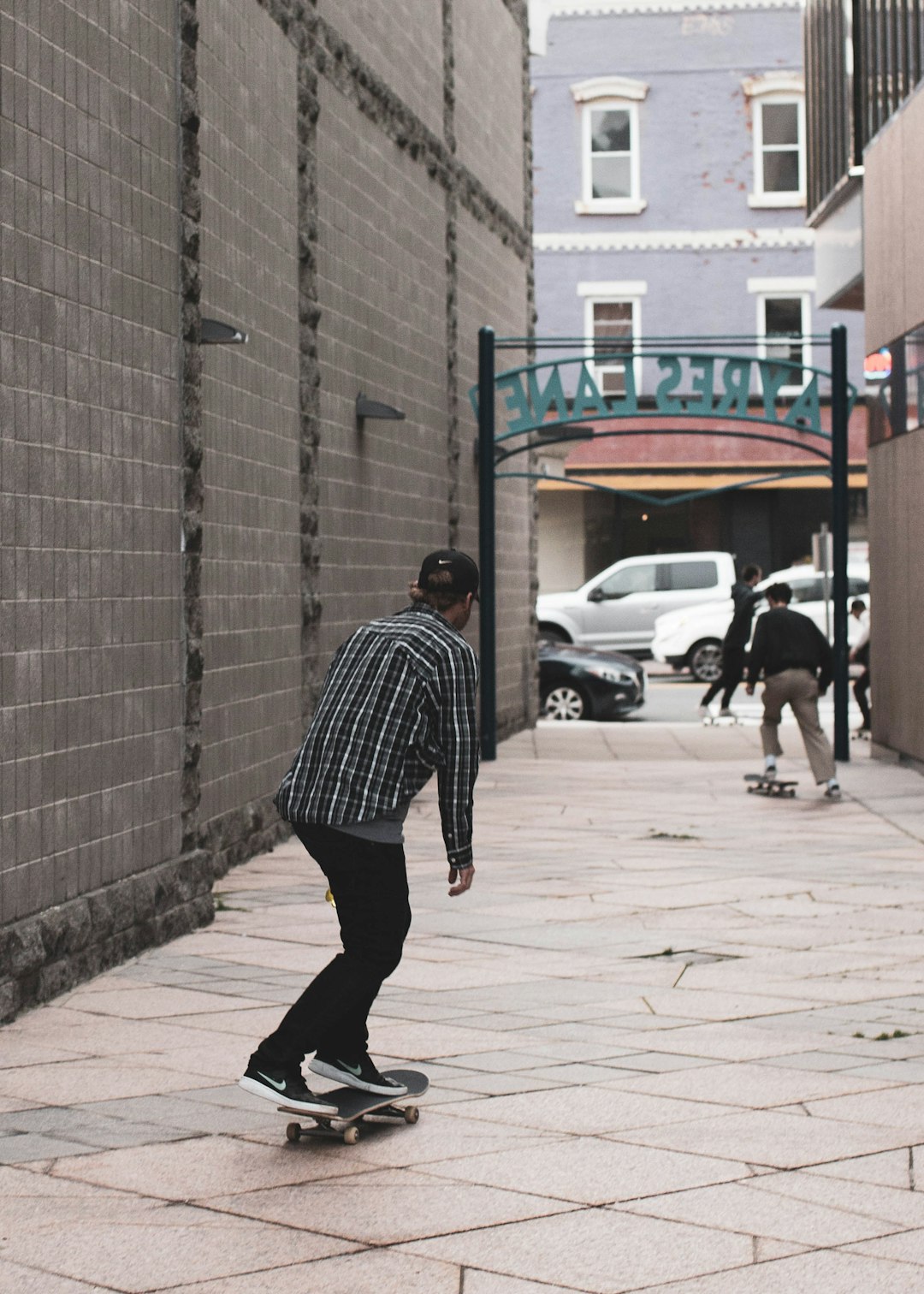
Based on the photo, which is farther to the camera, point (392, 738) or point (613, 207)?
point (613, 207)

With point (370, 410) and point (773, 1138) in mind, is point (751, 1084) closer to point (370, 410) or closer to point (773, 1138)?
point (773, 1138)

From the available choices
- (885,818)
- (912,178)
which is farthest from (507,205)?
(885,818)

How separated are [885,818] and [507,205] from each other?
996 cm

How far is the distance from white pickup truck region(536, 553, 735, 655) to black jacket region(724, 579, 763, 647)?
9.14 m

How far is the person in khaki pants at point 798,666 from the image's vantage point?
45.9ft

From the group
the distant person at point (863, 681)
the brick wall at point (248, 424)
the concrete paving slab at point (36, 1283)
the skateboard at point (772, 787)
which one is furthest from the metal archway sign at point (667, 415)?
the concrete paving slab at point (36, 1283)

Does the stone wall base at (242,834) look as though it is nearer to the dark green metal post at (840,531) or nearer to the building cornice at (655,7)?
the dark green metal post at (840,531)

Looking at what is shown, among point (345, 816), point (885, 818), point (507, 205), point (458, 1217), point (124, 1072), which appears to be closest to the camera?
point (458, 1217)

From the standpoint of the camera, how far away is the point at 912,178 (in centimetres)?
1537

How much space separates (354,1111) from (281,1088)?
0.80 ft

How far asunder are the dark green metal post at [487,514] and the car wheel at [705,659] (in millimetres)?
11943

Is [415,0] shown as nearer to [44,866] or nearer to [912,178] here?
[912,178]

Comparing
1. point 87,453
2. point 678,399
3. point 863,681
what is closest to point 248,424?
point 87,453

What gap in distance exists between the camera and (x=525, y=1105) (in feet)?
18.7
